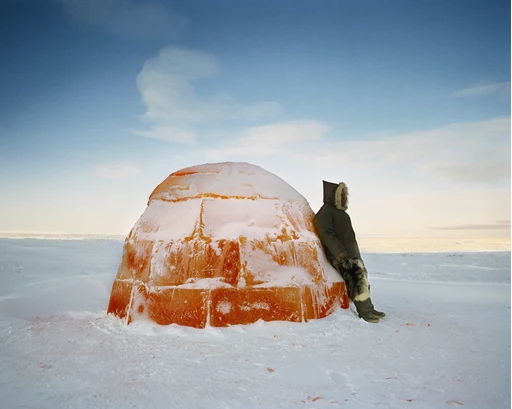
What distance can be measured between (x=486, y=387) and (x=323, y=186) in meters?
3.36

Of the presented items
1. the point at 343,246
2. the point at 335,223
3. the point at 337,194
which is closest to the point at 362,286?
the point at 343,246

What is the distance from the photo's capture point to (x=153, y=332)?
5.03 m

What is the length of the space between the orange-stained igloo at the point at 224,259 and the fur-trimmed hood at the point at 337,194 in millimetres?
454

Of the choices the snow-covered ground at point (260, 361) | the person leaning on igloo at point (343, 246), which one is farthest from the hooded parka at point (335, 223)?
the snow-covered ground at point (260, 361)

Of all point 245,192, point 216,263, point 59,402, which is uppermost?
point 245,192

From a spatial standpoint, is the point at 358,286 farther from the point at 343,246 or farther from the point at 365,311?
the point at 343,246

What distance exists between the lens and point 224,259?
5254 millimetres

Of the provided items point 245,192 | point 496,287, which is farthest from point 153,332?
point 496,287

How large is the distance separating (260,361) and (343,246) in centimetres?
238

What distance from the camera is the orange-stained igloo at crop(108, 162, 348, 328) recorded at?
17.0ft

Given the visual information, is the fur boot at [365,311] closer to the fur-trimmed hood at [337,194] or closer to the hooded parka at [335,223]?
the hooded parka at [335,223]

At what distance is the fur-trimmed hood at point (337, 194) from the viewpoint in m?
6.08

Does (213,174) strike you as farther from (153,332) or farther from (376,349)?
(376,349)

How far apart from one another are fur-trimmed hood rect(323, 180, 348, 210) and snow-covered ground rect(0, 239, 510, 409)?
147cm
